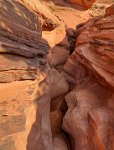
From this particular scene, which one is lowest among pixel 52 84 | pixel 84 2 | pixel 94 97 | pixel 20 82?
pixel 94 97

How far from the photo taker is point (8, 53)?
402 centimetres

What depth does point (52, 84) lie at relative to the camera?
599 cm

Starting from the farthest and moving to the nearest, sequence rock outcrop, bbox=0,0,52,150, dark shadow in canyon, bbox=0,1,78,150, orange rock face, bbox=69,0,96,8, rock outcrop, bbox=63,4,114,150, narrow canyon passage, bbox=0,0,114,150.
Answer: orange rock face, bbox=69,0,96,8 → rock outcrop, bbox=63,4,114,150 → dark shadow in canyon, bbox=0,1,78,150 → narrow canyon passage, bbox=0,0,114,150 → rock outcrop, bbox=0,0,52,150

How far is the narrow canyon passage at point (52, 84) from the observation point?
3.91 metres

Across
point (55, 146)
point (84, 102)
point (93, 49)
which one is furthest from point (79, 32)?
point (55, 146)

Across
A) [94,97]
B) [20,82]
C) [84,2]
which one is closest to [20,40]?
[20,82]

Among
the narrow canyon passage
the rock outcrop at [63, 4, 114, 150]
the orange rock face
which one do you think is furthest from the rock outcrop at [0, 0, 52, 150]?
the orange rock face

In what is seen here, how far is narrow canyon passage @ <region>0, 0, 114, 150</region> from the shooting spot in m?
3.91

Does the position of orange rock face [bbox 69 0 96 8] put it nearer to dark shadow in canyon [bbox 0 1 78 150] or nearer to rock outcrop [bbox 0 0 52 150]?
dark shadow in canyon [bbox 0 1 78 150]

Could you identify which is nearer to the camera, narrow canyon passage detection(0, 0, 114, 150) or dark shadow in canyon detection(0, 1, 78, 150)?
narrow canyon passage detection(0, 0, 114, 150)

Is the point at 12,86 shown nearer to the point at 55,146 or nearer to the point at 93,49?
the point at 55,146

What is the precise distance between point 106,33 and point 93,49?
49 cm

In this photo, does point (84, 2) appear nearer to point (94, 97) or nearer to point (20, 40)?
point (94, 97)

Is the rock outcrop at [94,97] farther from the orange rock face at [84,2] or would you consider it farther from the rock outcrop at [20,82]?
the orange rock face at [84,2]
